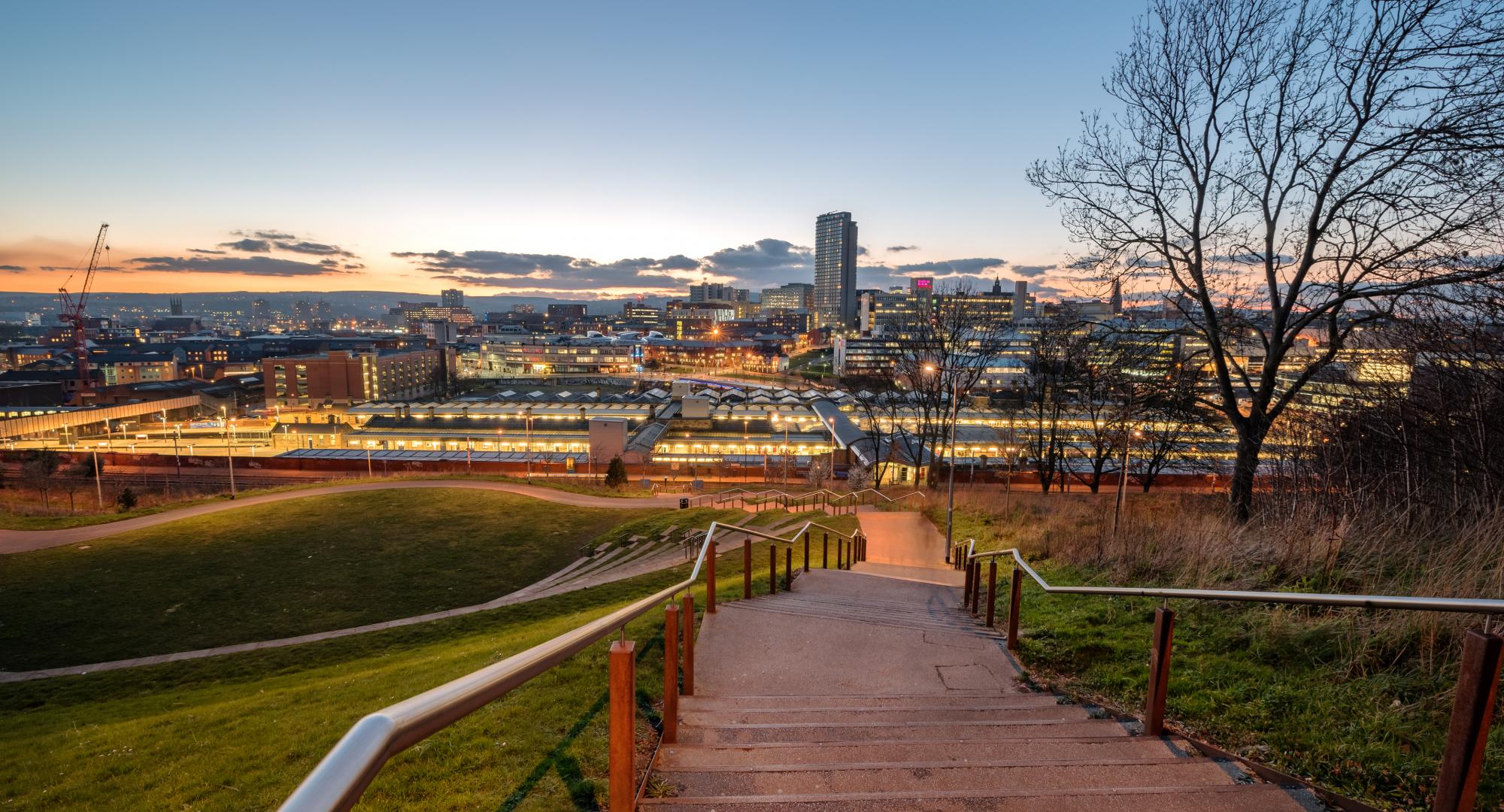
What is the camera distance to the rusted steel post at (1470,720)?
2.37 m

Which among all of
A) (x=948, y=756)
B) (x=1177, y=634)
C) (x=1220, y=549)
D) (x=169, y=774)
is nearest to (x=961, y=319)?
(x=1220, y=549)

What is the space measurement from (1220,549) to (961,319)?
1717 centimetres

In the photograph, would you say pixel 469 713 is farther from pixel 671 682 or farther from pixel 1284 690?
pixel 1284 690

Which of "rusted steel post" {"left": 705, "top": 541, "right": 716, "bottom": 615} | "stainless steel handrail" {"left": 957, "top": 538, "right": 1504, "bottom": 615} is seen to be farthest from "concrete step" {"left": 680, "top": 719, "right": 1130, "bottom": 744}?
"rusted steel post" {"left": 705, "top": 541, "right": 716, "bottom": 615}

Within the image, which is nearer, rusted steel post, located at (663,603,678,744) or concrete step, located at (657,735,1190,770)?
concrete step, located at (657,735,1190,770)

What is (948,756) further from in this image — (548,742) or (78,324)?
(78,324)

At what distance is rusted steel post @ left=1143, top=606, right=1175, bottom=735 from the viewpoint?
4.09 metres

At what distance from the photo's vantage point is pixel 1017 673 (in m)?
5.93

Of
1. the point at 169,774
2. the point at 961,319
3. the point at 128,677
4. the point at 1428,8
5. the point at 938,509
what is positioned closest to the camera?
the point at 169,774

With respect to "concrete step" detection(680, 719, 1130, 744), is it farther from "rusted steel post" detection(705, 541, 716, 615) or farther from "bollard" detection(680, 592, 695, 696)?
"rusted steel post" detection(705, 541, 716, 615)

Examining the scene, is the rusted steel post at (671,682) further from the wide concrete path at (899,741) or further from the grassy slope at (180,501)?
the grassy slope at (180,501)

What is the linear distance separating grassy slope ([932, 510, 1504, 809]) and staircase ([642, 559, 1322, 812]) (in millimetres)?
401

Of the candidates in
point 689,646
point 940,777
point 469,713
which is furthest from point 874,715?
point 469,713

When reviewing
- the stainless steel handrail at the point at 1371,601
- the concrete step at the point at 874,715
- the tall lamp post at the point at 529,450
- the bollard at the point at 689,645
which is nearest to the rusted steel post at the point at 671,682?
the concrete step at the point at 874,715
